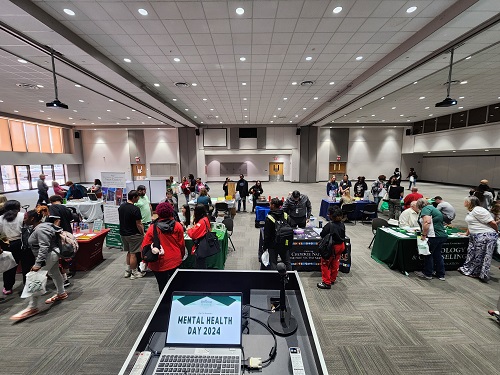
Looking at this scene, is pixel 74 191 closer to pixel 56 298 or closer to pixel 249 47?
pixel 56 298

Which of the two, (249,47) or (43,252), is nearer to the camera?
(43,252)

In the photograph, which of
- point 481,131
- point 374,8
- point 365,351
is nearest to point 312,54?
point 374,8

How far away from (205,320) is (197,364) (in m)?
0.20

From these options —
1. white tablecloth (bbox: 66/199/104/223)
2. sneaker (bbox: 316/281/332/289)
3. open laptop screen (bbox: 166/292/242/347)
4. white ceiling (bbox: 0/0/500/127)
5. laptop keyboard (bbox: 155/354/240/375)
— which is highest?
white ceiling (bbox: 0/0/500/127)

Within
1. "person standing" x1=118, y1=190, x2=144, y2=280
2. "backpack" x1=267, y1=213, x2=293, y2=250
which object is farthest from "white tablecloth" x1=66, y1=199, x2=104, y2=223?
"backpack" x1=267, y1=213, x2=293, y2=250

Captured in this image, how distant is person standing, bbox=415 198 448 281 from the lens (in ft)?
12.7

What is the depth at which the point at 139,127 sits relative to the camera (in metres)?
18.2

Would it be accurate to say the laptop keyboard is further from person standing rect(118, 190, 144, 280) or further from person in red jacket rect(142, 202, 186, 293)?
person standing rect(118, 190, 144, 280)

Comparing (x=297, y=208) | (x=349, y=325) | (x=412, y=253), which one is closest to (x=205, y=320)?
(x=349, y=325)

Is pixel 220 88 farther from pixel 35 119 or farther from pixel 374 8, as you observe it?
pixel 35 119

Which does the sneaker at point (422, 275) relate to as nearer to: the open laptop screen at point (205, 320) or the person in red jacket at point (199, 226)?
the person in red jacket at point (199, 226)

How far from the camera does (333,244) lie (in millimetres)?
3678

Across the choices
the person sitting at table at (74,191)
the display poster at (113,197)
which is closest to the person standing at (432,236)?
the display poster at (113,197)

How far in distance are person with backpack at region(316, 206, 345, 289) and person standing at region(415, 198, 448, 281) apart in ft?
4.90
